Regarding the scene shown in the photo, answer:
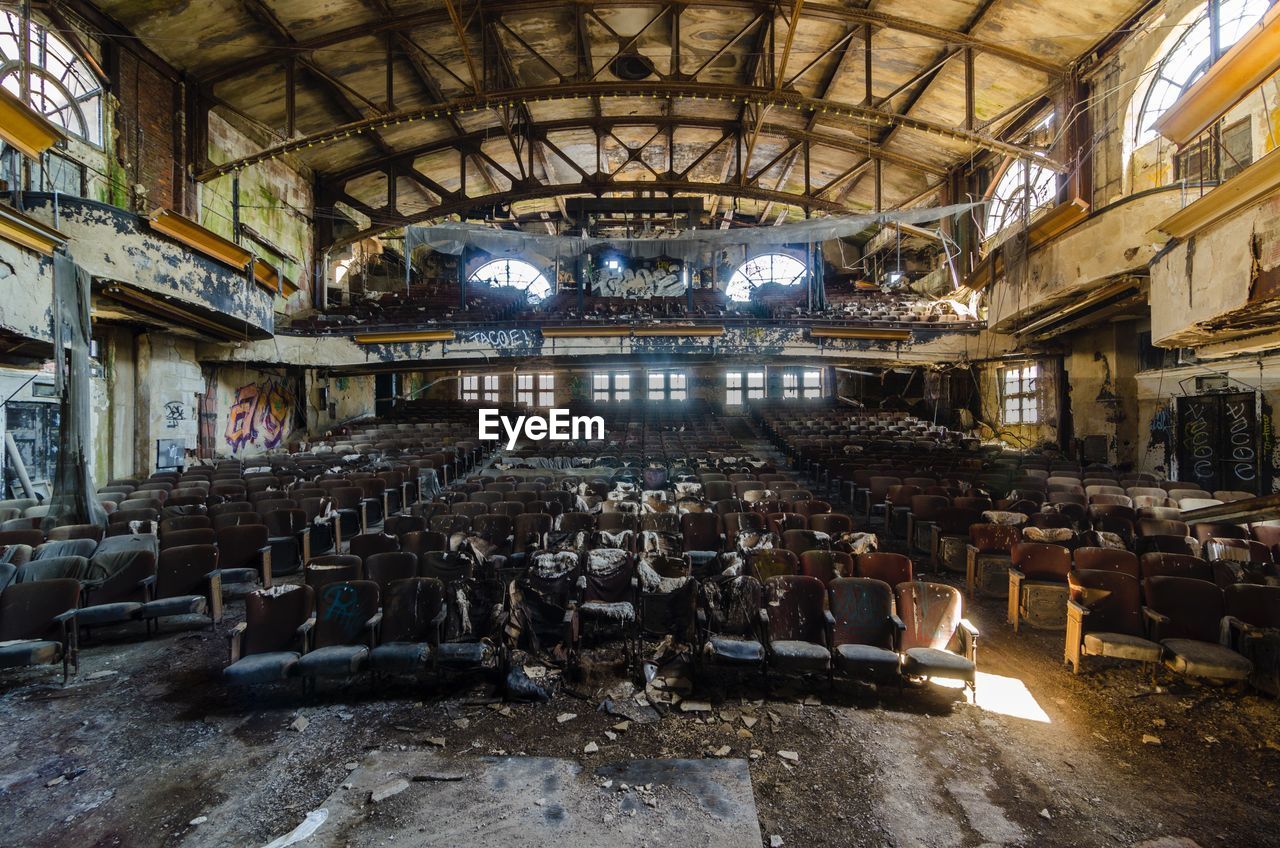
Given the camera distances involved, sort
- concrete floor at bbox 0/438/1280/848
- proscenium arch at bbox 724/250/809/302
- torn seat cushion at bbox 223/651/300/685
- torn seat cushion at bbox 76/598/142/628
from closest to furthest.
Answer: concrete floor at bbox 0/438/1280/848 < torn seat cushion at bbox 223/651/300/685 < torn seat cushion at bbox 76/598/142/628 < proscenium arch at bbox 724/250/809/302

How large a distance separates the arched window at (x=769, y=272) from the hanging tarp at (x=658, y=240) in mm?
8352

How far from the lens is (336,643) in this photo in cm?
375

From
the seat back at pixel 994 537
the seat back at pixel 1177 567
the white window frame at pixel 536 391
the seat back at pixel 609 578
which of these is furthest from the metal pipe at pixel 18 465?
the white window frame at pixel 536 391

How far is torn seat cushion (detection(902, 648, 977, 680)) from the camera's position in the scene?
3369mm

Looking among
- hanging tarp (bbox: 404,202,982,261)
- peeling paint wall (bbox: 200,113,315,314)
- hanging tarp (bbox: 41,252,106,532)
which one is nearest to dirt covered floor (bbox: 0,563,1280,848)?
hanging tarp (bbox: 41,252,106,532)

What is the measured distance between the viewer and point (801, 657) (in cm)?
349

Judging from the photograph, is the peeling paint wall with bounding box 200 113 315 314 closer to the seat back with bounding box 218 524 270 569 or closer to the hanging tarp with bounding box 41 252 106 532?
the hanging tarp with bounding box 41 252 106 532

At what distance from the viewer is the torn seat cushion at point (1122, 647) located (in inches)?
143

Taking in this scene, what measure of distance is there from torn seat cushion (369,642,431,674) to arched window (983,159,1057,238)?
13.0 metres

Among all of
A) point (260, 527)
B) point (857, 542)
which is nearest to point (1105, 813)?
point (857, 542)

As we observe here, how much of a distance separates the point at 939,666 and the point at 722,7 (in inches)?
493

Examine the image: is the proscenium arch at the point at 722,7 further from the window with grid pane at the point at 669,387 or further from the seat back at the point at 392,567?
the window with grid pane at the point at 669,387

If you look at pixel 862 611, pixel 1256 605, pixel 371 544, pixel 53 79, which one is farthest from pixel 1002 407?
pixel 53 79

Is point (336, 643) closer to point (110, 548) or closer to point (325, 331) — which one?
point (110, 548)
